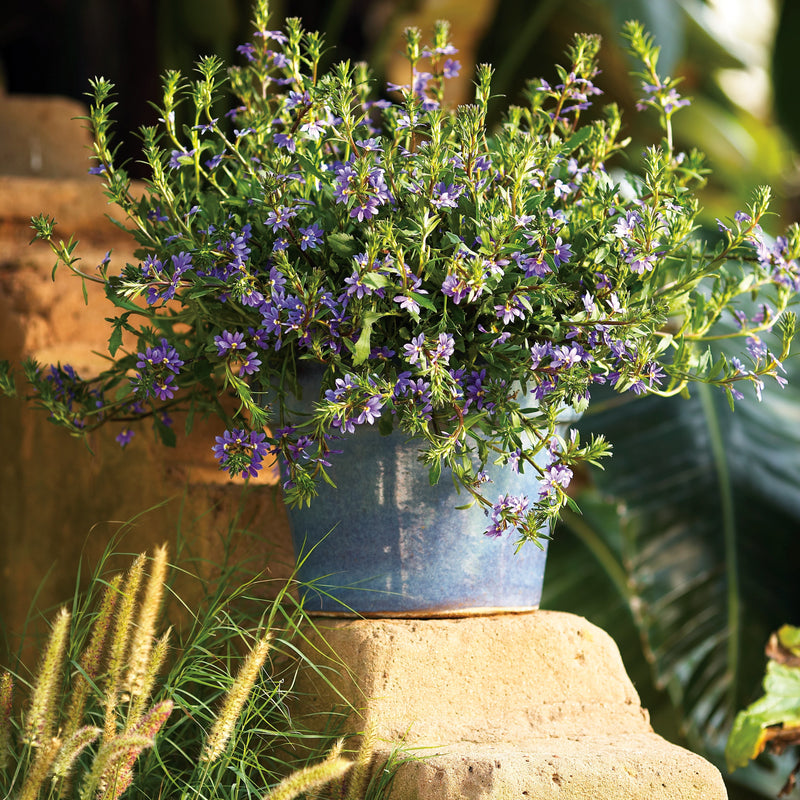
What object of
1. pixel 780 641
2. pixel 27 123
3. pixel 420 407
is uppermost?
pixel 27 123

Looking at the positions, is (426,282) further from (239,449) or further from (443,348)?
(239,449)

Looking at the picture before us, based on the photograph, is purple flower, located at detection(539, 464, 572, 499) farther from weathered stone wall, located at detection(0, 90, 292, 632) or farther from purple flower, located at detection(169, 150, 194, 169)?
purple flower, located at detection(169, 150, 194, 169)

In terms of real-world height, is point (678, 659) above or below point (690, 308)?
below

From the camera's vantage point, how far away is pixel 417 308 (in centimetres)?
101

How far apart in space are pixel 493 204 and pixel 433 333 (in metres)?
0.16

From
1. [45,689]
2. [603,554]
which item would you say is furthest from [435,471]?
[603,554]

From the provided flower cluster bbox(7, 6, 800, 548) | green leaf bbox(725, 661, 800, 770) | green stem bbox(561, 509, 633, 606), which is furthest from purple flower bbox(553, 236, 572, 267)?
green stem bbox(561, 509, 633, 606)

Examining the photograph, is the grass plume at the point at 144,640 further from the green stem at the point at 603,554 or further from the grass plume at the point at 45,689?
the green stem at the point at 603,554

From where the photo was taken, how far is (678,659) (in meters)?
2.07

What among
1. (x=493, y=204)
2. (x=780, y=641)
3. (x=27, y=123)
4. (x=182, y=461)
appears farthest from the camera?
(x=27, y=123)

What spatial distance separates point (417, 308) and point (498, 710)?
1.72ft

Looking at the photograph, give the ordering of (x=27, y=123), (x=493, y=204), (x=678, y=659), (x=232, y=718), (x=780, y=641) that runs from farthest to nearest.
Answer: (x=27, y=123)
(x=678, y=659)
(x=780, y=641)
(x=493, y=204)
(x=232, y=718)

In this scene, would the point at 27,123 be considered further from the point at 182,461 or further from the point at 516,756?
the point at 516,756

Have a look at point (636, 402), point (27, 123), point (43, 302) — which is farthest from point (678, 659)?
point (27, 123)
